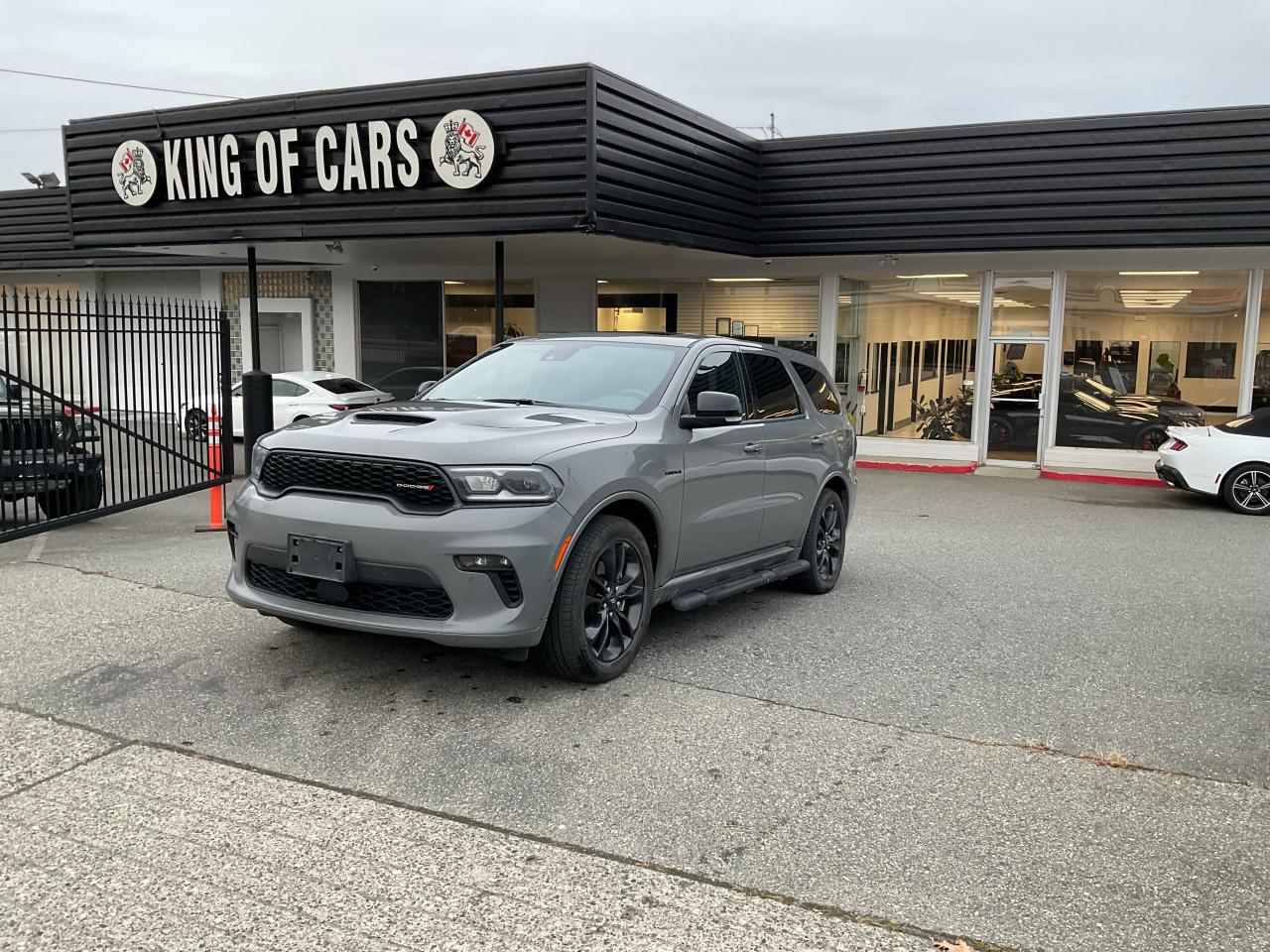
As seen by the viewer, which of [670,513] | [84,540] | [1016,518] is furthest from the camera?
[1016,518]

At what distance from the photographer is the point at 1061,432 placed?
54.5ft

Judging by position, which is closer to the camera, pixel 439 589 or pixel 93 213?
pixel 439 589

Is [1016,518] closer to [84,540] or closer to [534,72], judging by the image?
[534,72]

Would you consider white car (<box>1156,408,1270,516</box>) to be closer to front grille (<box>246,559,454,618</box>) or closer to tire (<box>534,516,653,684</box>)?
tire (<box>534,516,653,684</box>)

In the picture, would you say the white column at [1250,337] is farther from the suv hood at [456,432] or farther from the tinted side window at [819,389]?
the suv hood at [456,432]

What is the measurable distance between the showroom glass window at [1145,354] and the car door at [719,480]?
11.3 metres

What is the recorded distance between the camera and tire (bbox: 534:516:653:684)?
16.9 ft

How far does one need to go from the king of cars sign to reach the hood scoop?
25.1ft

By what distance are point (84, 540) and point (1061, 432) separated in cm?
1355

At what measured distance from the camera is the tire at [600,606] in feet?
16.9

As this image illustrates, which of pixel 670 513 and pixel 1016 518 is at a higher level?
pixel 670 513

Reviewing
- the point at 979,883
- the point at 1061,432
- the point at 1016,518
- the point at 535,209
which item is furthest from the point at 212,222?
the point at 979,883

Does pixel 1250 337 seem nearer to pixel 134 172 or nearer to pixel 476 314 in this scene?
pixel 476 314

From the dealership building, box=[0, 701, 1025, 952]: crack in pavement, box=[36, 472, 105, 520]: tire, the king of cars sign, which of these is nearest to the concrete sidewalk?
box=[0, 701, 1025, 952]: crack in pavement
